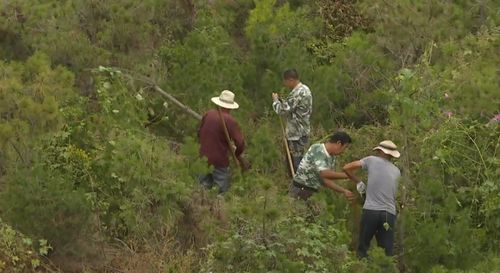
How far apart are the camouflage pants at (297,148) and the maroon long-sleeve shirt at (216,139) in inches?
32.1

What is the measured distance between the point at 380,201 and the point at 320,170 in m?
0.63

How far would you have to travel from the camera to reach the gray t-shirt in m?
7.40

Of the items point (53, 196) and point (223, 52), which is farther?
Result: point (223, 52)

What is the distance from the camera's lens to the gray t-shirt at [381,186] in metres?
7.40

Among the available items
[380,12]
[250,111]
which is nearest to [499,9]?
[380,12]

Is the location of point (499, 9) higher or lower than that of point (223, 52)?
higher

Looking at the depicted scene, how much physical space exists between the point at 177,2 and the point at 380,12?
3021 millimetres

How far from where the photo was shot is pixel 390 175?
293 inches

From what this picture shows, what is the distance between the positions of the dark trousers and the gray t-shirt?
5 centimetres

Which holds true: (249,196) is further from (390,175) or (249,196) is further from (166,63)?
(166,63)

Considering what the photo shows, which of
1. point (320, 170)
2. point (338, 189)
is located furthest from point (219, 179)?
point (338, 189)

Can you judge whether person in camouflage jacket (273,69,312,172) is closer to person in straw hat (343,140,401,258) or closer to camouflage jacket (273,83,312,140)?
camouflage jacket (273,83,312,140)

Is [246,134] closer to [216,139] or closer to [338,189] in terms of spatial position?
[216,139]

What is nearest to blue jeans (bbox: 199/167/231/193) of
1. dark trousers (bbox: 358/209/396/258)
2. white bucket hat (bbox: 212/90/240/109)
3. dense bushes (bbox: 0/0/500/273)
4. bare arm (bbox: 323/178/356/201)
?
dense bushes (bbox: 0/0/500/273)
